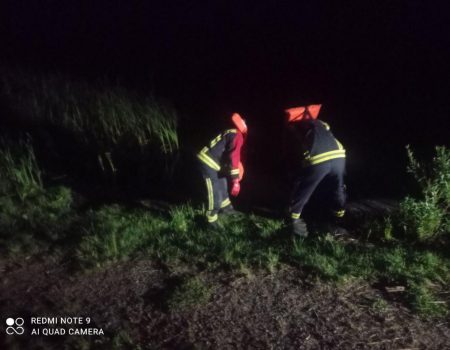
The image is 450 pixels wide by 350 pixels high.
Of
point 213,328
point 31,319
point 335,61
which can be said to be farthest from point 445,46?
point 31,319

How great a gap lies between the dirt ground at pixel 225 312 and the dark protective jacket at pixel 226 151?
3.88 feet

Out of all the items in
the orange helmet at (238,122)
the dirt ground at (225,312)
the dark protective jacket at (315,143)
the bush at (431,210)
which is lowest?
the dirt ground at (225,312)

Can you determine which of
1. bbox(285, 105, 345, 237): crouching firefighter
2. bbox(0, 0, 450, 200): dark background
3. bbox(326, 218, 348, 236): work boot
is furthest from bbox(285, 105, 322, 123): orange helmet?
bbox(0, 0, 450, 200): dark background

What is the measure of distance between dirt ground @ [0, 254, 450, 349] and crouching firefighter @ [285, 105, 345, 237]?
841 millimetres

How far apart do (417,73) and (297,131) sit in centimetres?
347

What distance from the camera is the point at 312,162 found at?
423cm

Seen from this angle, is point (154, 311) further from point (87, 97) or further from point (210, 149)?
point (87, 97)

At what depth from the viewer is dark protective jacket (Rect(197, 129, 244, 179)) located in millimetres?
4520

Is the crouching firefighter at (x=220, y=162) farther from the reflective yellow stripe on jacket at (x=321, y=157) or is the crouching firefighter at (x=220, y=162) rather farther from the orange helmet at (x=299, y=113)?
the reflective yellow stripe on jacket at (x=321, y=157)

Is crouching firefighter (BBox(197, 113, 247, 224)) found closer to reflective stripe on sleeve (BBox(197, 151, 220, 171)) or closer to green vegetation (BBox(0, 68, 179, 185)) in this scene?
reflective stripe on sleeve (BBox(197, 151, 220, 171))

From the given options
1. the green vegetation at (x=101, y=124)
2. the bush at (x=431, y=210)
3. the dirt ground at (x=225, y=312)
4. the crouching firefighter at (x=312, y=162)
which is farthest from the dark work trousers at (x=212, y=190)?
the bush at (x=431, y=210)

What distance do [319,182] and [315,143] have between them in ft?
1.58

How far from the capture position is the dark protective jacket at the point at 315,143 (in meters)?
4.21

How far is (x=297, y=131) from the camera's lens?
4.38m
